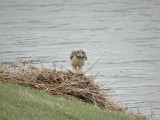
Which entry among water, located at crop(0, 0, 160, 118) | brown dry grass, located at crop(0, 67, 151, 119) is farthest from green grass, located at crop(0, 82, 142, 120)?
water, located at crop(0, 0, 160, 118)

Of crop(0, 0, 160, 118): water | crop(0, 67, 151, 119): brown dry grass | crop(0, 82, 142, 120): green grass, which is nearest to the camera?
crop(0, 82, 142, 120): green grass

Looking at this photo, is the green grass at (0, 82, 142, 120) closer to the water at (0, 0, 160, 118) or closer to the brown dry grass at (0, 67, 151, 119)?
the brown dry grass at (0, 67, 151, 119)

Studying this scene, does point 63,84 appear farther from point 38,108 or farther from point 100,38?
point 100,38

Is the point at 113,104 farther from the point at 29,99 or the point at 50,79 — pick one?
the point at 29,99

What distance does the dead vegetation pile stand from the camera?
1465cm

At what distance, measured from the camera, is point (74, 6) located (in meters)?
49.3

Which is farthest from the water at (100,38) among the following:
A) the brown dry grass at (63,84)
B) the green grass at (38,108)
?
the green grass at (38,108)

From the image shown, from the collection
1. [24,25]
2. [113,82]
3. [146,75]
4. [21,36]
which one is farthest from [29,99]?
[24,25]

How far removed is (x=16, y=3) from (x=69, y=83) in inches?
1465

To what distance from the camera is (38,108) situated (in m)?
11.6

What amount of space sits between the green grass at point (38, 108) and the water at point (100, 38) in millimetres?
6080

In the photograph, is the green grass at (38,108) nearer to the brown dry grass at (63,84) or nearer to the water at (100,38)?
the brown dry grass at (63,84)

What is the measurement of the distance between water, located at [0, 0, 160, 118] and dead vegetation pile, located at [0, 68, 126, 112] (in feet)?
12.5

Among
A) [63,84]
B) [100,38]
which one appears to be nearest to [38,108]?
[63,84]
